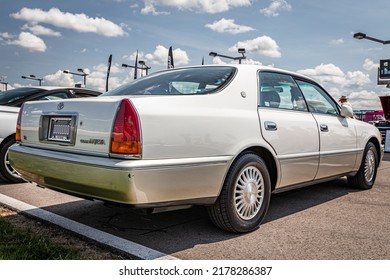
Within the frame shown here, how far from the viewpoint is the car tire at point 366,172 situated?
5246 millimetres

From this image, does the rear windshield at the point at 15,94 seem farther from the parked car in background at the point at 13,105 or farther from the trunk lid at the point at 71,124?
the trunk lid at the point at 71,124

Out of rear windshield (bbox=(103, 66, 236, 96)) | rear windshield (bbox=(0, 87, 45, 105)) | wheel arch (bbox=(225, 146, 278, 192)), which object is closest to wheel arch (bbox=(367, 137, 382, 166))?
wheel arch (bbox=(225, 146, 278, 192))

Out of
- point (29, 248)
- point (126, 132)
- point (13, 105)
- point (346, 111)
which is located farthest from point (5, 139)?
point (346, 111)

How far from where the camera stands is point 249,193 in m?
3.32

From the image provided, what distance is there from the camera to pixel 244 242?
3.12 m

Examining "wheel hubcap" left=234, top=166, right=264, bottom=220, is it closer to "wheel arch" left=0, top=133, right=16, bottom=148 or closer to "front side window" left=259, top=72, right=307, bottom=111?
"front side window" left=259, top=72, right=307, bottom=111

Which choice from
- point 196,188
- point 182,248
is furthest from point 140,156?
point 182,248

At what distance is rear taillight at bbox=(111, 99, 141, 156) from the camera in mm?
2605

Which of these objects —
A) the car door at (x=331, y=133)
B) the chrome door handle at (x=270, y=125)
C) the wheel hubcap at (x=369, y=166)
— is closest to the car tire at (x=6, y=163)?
the chrome door handle at (x=270, y=125)

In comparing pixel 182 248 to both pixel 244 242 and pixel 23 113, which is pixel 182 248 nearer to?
pixel 244 242

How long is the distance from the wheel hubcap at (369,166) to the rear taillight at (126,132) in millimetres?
3784

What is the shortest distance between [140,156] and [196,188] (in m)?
0.52

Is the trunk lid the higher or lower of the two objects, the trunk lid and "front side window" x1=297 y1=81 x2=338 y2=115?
the lower

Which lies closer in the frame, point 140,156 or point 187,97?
point 140,156
